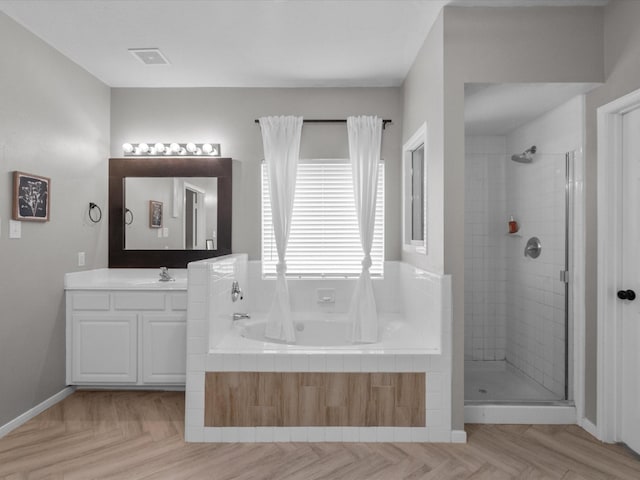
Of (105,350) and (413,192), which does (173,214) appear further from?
(413,192)

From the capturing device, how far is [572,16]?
245cm

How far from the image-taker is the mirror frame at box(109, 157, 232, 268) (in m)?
3.61

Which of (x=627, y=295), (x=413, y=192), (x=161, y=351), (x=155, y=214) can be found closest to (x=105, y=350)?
(x=161, y=351)

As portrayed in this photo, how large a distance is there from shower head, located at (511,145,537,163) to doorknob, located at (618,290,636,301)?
124 cm

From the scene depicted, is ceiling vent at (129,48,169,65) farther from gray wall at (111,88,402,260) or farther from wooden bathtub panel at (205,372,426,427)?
wooden bathtub panel at (205,372,426,427)

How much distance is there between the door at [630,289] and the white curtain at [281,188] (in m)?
2.04

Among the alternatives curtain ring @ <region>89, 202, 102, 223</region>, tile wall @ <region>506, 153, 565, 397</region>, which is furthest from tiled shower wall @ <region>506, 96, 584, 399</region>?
curtain ring @ <region>89, 202, 102, 223</region>

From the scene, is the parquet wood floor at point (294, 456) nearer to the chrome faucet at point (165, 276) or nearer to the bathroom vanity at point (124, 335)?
the bathroom vanity at point (124, 335)

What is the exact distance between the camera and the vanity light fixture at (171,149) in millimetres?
3574

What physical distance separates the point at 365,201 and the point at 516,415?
5.81 ft

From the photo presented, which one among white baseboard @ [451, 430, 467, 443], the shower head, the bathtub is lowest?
white baseboard @ [451, 430, 467, 443]

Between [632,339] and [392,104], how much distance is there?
7.81 ft

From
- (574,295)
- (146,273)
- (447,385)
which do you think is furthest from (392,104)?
(146,273)

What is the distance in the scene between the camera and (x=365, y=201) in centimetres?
329
